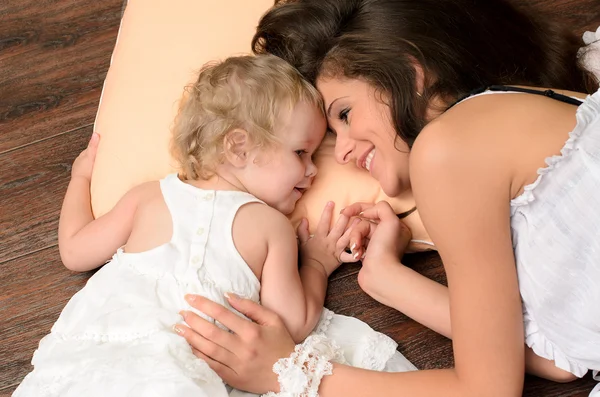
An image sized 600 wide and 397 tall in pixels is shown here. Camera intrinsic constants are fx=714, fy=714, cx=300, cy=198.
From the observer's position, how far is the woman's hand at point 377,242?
135cm

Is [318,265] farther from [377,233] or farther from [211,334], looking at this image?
[211,334]

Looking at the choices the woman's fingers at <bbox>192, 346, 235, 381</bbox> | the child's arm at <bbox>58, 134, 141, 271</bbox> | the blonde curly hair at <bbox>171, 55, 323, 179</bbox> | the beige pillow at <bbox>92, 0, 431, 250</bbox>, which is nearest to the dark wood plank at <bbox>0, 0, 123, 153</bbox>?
the beige pillow at <bbox>92, 0, 431, 250</bbox>

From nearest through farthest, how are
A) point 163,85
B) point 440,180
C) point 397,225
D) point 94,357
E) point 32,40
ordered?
point 440,180 < point 94,357 < point 397,225 < point 163,85 < point 32,40

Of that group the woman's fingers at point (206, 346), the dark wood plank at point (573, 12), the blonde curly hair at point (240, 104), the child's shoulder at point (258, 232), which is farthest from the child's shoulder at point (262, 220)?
the dark wood plank at point (573, 12)

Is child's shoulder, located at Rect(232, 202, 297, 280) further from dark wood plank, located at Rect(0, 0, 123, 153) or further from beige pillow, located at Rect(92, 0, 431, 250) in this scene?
dark wood plank, located at Rect(0, 0, 123, 153)

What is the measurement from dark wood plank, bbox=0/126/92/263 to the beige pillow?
0.13 meters

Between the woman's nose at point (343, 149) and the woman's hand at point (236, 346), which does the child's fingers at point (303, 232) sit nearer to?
the woman's nose at point (343, 149)

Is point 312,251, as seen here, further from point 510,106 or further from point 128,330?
point 510,106

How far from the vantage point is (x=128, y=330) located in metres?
1.20

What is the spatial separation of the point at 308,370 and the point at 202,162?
0.46 metres

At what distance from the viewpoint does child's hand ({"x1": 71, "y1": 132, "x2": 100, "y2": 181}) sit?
1608 mm

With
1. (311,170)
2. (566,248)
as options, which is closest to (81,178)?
(311,170)

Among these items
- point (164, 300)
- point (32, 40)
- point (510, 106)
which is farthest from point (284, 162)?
point (32, 40)

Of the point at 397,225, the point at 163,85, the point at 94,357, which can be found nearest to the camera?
the point at 94,357
